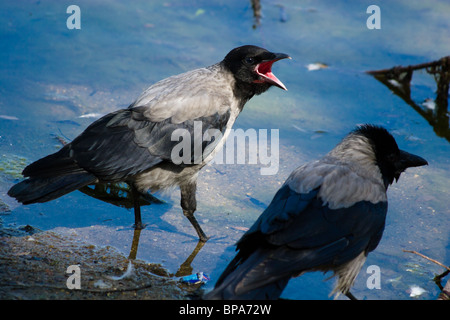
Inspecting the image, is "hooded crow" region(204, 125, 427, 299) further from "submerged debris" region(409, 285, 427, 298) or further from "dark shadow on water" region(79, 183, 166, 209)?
"dark shadow on water" region(79, 183, 166, 209)

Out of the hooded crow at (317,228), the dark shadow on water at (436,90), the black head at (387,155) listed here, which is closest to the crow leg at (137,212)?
the hooded crow at (317,228)

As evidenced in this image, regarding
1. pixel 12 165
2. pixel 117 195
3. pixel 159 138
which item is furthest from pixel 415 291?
pixel 12 165

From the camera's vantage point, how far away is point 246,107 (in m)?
7.18

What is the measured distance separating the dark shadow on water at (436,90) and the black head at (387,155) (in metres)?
2.60

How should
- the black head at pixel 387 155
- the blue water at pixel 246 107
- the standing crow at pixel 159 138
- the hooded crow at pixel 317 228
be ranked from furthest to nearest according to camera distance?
the blue water at pixel 246 107 < the black head at pixel 387 155 < the standing crow at pixel 159 138 < the hooded crow at pixel 317 228

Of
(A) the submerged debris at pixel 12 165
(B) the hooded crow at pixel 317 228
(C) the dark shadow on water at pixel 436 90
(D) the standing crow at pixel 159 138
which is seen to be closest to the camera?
(B) the hooded crow at pixel 317 228

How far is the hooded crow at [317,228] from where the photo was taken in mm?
3582

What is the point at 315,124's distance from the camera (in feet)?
Answer: 22.7

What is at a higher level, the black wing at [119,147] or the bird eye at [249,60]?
the bird eye at [249,60]

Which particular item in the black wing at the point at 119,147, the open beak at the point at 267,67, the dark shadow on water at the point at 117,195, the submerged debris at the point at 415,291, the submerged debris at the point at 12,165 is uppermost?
the open beak at the point at 267,67

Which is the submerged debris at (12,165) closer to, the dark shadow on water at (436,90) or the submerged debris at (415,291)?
the submerged debris at (415,291)

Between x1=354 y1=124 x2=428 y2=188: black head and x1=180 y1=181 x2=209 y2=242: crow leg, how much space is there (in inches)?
62.4

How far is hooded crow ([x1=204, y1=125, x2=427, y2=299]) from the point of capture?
11.8 ft

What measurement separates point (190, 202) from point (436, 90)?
4.61 m
